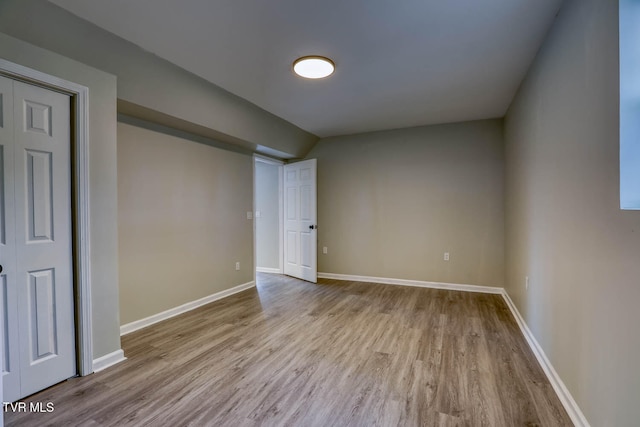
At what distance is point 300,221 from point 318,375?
3080 millimetres

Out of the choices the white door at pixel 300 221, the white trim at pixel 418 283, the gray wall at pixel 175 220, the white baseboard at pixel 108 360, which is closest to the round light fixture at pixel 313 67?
the gray wall at pixel 175 220

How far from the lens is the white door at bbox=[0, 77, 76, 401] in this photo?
5.96 ft

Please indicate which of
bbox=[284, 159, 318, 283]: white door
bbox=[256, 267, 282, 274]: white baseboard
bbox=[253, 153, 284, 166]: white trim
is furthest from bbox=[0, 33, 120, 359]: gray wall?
bbox=[256, 267, 282, 274]: white baseboard

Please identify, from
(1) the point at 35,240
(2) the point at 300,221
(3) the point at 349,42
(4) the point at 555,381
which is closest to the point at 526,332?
(4) the point at 555,381

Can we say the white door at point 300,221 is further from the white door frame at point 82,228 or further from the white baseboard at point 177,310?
the white door frame at point 82,228

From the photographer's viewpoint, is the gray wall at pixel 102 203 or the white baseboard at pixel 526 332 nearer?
the white baseboard at pixel 526 332

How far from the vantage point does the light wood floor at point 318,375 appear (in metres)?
1.73

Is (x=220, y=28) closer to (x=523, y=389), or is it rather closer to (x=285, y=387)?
(x=285, y=387)

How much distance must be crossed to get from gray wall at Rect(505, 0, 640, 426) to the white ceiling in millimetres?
345

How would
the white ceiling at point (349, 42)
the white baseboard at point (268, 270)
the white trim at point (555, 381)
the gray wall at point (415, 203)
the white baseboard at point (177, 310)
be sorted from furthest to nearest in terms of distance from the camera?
the white baseboard at point (268, 270) → the gray wall at point (415, 203) → the white baseboard at point (177, 310) → the white ceiling at point (349, 42) → the white trim at point (555, 381)

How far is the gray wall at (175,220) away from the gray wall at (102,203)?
657 mm

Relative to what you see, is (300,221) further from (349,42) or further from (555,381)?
(555,381)

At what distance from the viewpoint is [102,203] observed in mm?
2225

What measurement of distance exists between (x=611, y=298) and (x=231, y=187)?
154 inches
